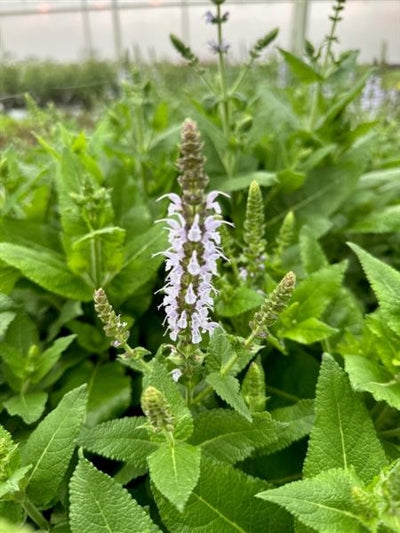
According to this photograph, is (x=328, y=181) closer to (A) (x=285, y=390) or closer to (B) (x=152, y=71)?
(A) (x=285, y=390)

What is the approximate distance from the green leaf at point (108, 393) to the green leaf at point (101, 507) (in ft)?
0.69

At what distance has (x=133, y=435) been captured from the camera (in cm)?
61

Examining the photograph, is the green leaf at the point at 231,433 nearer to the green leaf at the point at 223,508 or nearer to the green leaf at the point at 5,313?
the green leaf at the point at 223,508

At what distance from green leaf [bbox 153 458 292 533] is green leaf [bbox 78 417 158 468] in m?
0.05

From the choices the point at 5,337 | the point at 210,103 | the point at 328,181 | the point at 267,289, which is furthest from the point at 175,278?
the point at 328,181

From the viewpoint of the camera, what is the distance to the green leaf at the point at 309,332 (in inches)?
29.2

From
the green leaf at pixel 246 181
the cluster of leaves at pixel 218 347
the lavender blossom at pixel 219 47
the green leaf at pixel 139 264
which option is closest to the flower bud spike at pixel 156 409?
the cluster of leaves at pixel 218 347

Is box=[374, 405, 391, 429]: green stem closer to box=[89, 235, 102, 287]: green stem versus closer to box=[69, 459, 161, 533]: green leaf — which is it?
box=[69, 459, 161, 533]: green leaf

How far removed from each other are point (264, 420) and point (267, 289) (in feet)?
0.76

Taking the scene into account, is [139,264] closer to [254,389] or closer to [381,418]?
[254,389]

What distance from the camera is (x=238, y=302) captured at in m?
0.74

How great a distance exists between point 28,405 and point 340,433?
0.41 m

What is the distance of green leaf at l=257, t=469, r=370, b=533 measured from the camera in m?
0.50

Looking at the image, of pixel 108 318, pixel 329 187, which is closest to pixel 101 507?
pixel 108 318
